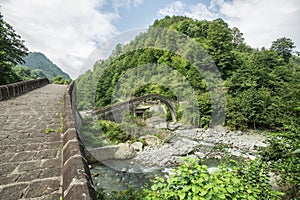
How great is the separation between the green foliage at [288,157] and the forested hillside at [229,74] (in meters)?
4.47

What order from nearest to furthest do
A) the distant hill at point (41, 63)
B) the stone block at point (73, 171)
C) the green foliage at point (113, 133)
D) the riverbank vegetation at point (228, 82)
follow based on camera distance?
the stone block at point (73, 171), the riverbank vegetation at point (228, 82), the green foliage at point (113, 133), the distant hill at point (41, 63)

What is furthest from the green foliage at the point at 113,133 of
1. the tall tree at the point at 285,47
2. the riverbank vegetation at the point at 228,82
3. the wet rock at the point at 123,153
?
the tall tree at the point at 285,47

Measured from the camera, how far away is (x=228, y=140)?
11.2 m

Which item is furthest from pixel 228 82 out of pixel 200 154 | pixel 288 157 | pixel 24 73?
pixel 24 73

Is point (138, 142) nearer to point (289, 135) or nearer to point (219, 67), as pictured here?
point (289, 135)

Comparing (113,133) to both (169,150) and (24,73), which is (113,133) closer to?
(169,150)

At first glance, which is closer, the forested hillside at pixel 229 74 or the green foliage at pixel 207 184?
the green foliage at pixel 207 184

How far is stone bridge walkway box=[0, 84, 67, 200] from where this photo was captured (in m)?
1.29

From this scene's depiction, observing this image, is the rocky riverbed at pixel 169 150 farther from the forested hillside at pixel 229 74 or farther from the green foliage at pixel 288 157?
the green foliage at pixel 288 157

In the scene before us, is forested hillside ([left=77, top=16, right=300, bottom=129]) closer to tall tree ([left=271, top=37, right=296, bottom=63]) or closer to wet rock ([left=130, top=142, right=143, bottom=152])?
tall tree ([left=271, top=37, right=296, bottom=63])

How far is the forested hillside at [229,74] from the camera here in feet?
41.2

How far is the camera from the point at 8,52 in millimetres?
7496

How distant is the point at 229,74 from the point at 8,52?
2294 cm

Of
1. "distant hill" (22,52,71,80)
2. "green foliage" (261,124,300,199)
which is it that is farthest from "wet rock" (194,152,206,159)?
"distant hill" (22,52,71,80)
